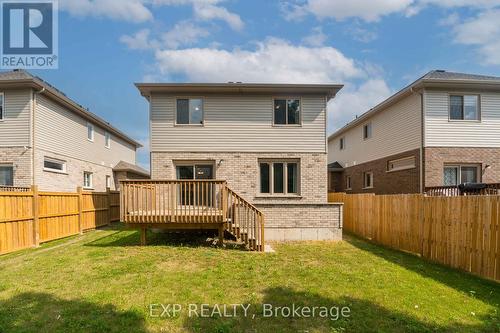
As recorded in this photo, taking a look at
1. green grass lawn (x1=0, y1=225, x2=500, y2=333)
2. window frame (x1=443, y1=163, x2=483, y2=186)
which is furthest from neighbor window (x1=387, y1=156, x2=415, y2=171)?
green grass lawn (x1=0, y1=225, x2=500, y2=333)

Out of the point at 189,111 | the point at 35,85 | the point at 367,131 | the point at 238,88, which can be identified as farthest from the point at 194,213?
the point at 367,131

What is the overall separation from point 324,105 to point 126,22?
901 cm

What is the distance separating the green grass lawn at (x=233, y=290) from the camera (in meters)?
4.05

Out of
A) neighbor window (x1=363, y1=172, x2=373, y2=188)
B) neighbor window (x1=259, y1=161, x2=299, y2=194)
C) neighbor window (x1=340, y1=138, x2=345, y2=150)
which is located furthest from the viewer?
neighbor window (x1=340, y1=138, x2=345, y2=150)

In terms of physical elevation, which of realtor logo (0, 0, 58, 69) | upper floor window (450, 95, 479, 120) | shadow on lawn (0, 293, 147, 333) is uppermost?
realtor logo (0, 0, 58, 69)

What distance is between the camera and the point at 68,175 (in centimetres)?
1506

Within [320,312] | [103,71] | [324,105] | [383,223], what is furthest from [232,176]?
[103,71]

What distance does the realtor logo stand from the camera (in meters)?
11.0

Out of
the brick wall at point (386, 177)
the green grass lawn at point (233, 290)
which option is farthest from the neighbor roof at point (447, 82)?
the green grass lawn at point (233, 290)

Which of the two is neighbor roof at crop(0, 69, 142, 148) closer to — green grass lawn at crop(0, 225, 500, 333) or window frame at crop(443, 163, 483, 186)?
green grass lawn at crop(0, 225, 500, 333)

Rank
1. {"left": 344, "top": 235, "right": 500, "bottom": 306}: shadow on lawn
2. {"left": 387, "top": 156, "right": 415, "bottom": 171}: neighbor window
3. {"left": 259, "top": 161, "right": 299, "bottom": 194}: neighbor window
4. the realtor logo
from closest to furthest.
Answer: {"left": 344, "top": 235, "right": 500, "bottom": 306}: shadow on lawn, the realtor logo, {"left": 259, "top": 161, "right": 299, "bottom": 194}: neighbor window, {"left": 387, "top": 156, "right": 415, "bottom": 171}: neighbor window

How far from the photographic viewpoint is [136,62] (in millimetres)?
13867

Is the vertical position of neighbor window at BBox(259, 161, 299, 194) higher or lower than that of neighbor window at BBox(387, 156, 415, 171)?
lower

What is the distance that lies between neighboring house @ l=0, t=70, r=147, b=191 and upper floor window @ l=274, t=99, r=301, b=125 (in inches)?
417
